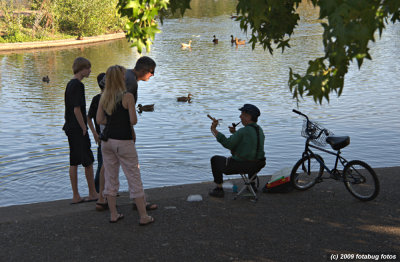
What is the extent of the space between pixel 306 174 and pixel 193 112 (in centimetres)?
1026

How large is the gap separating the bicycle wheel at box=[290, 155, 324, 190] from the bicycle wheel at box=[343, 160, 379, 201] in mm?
408

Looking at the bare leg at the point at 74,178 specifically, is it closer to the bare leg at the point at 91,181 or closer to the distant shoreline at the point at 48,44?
the bare leg at the point at 91,181

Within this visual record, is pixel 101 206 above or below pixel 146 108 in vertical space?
above

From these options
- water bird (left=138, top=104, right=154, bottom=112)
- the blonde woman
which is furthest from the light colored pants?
water bird (left=138, top=104, right=154, bottom=112)

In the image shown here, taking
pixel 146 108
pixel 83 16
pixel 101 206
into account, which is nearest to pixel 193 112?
pixel 146 108

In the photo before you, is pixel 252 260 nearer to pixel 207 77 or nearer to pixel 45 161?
pixel 45 161

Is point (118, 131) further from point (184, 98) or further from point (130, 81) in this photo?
point (184, 98)

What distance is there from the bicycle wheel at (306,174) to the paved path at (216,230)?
13 cm

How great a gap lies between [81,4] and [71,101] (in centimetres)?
4659

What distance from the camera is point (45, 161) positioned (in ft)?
40.6

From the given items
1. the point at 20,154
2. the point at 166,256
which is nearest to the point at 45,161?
the point at 20,154

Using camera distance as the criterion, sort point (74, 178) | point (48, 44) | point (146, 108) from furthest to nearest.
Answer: point (48, 44) → point (146, 108) → point (74, 178)

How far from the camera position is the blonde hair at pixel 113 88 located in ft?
19.8

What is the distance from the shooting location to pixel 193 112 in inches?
710
